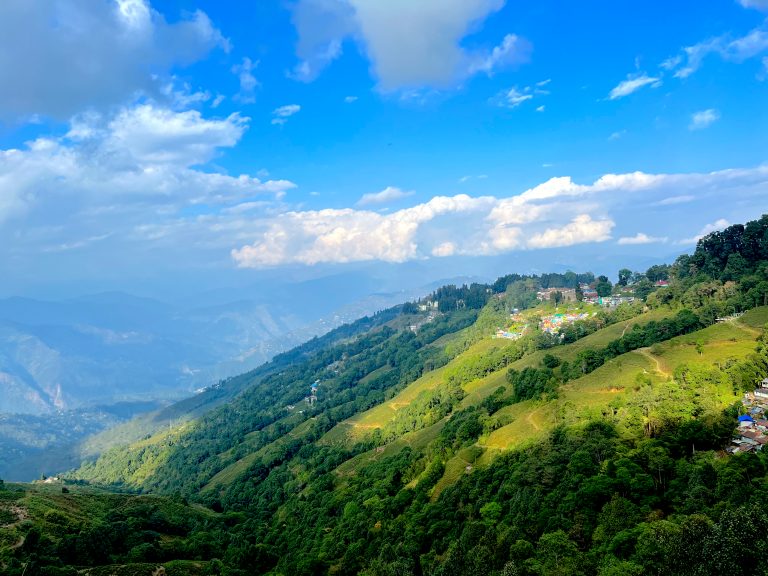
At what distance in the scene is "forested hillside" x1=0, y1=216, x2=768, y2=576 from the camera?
36594 millimetres

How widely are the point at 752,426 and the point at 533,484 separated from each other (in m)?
21.9

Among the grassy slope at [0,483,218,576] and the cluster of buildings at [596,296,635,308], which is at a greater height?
the cluster of buildings at [596,296,635,308]

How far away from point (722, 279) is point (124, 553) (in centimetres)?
11624

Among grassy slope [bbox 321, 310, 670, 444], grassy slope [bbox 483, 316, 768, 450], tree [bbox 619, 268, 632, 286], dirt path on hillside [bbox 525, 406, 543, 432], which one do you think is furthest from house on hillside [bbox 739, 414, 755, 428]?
tree [bbox 619, 268, 632, 286]

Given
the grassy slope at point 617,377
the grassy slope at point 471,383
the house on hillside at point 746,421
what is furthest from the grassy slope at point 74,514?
the house on hillside at point 746,421

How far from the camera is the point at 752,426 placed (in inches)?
1884

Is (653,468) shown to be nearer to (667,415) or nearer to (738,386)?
(667,415)

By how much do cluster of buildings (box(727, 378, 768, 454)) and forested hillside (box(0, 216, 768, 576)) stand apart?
136 cm

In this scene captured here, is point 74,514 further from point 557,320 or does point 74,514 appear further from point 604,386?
point 557,320

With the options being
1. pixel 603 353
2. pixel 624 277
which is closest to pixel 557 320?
pixel 624 277

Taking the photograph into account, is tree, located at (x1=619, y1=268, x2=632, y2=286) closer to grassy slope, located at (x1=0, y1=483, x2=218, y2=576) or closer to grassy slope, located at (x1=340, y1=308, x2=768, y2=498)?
grassy slope, located at (x1=340, y1=308, x2=768, y2=498)

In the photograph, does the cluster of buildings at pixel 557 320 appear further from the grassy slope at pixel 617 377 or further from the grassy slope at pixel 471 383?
the grassy slope at pixel 617 377

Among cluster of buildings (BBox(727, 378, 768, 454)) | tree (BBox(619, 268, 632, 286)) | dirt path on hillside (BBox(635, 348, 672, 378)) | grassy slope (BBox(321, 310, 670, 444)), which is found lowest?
grassy slope (BBox(321, 310, 670, 444))

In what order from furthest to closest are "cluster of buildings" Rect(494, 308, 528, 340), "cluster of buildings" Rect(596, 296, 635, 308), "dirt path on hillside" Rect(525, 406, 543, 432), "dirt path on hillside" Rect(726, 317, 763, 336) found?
"cluster of buildings" Rect(494, 308, 528, 340)
"cluster of buildings" Rect(596, 296, 635, 308)
"dirt path on hillside" Rect(726, 317, 763, 336)
"dirt path on hillside" Rect(525, 406, 543, 432)
